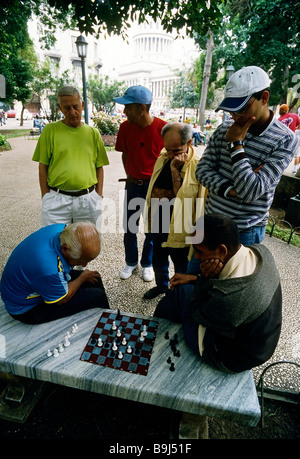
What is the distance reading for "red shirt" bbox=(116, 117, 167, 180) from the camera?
10.7 ft

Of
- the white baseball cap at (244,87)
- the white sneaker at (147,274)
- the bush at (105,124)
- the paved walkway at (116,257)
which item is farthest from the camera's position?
the bush at (105,124)

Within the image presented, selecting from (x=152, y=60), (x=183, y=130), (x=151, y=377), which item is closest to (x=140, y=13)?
(x=183, y=130)

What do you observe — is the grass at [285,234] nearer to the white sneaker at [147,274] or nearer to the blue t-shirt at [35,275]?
the white sneaker at [147,274]

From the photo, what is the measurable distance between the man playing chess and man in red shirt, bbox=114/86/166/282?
66.0 inches

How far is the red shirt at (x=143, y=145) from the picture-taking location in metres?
3.27

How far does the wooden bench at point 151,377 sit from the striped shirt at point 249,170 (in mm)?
1179

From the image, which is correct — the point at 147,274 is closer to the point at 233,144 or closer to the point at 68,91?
the point at 233,144

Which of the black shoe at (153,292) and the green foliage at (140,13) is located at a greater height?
the green foliage at (140,13)

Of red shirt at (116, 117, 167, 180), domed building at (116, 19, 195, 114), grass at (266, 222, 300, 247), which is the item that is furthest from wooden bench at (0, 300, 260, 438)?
domed building at (116, 19, 195, 114)

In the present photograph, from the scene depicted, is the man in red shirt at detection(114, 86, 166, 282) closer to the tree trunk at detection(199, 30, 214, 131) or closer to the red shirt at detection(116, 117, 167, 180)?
the red shirt at detection(116, 117, 167, 180)

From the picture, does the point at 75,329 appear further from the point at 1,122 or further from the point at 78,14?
the point at 1,122

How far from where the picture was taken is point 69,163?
3109mm

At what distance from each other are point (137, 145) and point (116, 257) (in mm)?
2012

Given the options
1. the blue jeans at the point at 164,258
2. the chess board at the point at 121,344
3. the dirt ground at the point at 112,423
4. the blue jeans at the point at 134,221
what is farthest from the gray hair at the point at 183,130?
the dirt ground at the point at 112,423
